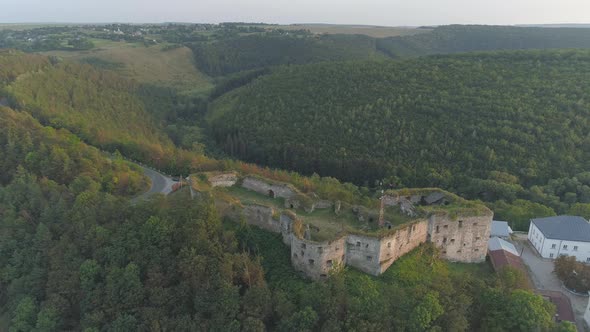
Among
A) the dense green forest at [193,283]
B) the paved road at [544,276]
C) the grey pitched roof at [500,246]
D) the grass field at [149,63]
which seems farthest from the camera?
the grass field at [149,63]

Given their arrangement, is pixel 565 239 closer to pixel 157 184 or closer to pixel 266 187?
pixel 266 187

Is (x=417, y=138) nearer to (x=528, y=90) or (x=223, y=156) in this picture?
(x=528, y=90)

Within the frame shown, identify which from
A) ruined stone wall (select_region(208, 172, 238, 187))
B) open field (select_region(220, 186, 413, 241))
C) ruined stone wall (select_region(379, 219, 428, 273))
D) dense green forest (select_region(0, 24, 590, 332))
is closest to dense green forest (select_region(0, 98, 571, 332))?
dense green forest (select_region(0, 24, 590, 332))

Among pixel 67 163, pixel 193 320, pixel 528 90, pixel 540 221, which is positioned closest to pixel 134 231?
pixel 193 320

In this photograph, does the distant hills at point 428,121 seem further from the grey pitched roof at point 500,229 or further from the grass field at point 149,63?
the grass field at point 149,63

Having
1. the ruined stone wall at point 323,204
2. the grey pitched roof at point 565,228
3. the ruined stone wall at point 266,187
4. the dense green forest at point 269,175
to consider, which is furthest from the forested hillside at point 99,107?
the grey pitched roof at point 565,228

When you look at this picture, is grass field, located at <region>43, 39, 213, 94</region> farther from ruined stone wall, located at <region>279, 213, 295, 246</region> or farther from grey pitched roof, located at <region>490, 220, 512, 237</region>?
ruined stone wall, located at <region>279, 213, 295, 246</region>
